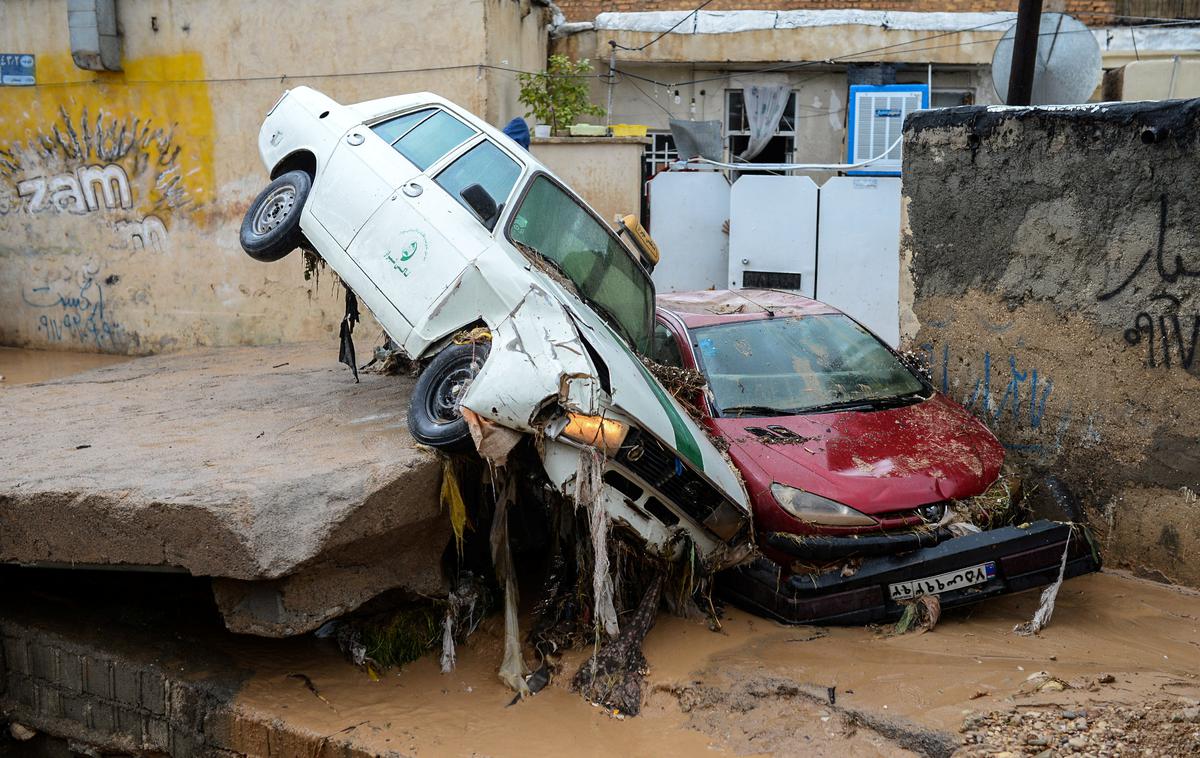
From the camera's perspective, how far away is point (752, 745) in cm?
415

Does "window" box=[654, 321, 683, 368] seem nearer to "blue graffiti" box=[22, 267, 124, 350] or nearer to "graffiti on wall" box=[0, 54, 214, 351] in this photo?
"graffiti on wall" box=[0, 54, 214, 351]

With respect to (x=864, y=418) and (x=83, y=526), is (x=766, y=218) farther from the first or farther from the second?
(x=83, y=526)

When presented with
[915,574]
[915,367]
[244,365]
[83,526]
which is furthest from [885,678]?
[244,365]

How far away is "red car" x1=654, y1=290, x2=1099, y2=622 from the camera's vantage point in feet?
16.4

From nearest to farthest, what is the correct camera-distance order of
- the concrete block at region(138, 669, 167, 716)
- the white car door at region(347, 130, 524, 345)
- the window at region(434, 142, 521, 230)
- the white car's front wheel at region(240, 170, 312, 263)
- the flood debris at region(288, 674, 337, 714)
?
the flood debris at region(288, 674, 337, 714), the concrete block at region(138, 669, 167, 716), the white car door at region(347, 130, 524, 345), the window at region(434, 142, 521, 230), the white car's front wheel at region(240, 170, 312, 263)

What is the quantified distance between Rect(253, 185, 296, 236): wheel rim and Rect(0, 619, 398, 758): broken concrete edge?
8.90ft

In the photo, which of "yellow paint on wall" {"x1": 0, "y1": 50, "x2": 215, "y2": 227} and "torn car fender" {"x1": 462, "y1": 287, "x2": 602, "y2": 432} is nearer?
"torn car fender" {"x1": 462, "y1": 287, "x2": 602, "y2": 432}

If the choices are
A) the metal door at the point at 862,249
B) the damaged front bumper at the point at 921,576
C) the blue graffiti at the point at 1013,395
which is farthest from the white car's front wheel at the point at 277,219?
the metal door at the point at 862,249

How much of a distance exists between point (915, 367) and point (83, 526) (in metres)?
4.76

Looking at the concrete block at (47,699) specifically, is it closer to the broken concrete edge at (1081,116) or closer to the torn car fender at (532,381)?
the torn car fender at (532,381)

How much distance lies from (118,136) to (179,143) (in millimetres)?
807

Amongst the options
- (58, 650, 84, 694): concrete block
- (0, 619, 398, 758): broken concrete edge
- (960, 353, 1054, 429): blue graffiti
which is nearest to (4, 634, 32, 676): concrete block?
(0, 619, 398, 758): broken concrete edge

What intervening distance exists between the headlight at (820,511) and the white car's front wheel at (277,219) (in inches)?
135

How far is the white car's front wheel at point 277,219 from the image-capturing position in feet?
21.5
